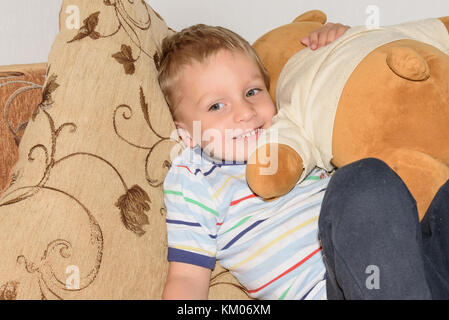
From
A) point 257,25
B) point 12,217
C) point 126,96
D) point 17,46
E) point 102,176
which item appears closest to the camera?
point 12,217

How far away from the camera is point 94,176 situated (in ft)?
2.84

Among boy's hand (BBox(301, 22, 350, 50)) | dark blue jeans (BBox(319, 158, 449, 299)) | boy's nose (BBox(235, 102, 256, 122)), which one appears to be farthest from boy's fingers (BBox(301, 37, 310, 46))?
dark blue jeans (BBox(319, 158, 449, 299))

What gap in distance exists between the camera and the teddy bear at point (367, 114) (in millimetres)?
773

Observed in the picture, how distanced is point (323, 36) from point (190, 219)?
19.3 inches

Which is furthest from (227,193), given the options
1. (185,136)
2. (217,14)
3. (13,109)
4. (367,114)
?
(217,14)

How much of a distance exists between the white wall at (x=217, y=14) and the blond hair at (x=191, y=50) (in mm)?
353

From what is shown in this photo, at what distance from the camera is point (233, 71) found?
1.02m

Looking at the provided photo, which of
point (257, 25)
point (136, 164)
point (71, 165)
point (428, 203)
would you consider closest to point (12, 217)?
point (71, 165)

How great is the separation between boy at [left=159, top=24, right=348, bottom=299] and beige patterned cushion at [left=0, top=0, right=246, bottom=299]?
0.04 m

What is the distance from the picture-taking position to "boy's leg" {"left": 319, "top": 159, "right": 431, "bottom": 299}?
2.18ft

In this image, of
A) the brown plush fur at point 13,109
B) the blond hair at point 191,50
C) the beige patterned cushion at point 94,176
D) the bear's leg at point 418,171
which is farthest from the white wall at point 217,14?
the bear's leg at point 418,171

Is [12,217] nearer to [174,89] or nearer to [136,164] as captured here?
[136,164]

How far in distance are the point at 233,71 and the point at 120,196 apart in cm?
36

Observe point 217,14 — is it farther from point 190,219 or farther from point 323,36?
point 190,219
